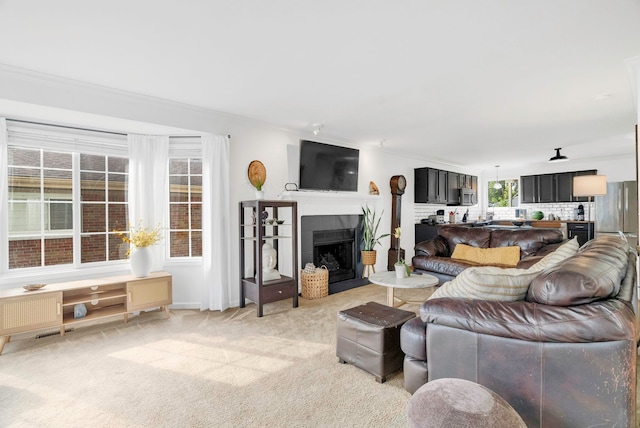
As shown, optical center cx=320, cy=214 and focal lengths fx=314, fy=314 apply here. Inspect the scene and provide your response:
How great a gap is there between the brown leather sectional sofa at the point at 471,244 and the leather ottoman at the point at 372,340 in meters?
2.36

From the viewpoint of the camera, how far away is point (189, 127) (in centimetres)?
367

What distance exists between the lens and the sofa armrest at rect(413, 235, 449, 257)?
4.99 m

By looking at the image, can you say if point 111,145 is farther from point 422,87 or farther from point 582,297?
point 582,297

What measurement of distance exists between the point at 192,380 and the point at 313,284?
7.52 ft

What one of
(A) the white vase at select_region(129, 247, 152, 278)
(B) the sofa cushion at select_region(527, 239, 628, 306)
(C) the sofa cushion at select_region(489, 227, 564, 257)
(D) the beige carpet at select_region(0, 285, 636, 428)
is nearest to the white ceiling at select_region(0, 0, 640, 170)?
(B) the sofa cushion at select_region(527, 239, 628, 306)

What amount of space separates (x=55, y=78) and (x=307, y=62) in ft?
7.44

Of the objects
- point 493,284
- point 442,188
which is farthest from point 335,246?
point 493,284

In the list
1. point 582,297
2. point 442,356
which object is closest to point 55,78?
point 442,356

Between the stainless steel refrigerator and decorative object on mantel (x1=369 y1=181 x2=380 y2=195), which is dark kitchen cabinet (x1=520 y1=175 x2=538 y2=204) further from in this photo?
decorative object on mantel (x1=369 y1=181 x2=380 y2=195)

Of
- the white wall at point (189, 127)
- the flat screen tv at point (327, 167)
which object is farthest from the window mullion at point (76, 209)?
the flat screen tv at point (327, 167)

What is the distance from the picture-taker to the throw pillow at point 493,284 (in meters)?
1.72

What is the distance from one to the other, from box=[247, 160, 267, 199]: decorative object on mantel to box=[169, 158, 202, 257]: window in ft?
2.18

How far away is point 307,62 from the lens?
2.54m

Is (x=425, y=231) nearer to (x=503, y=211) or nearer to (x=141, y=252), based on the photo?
(x=503, y=211)
